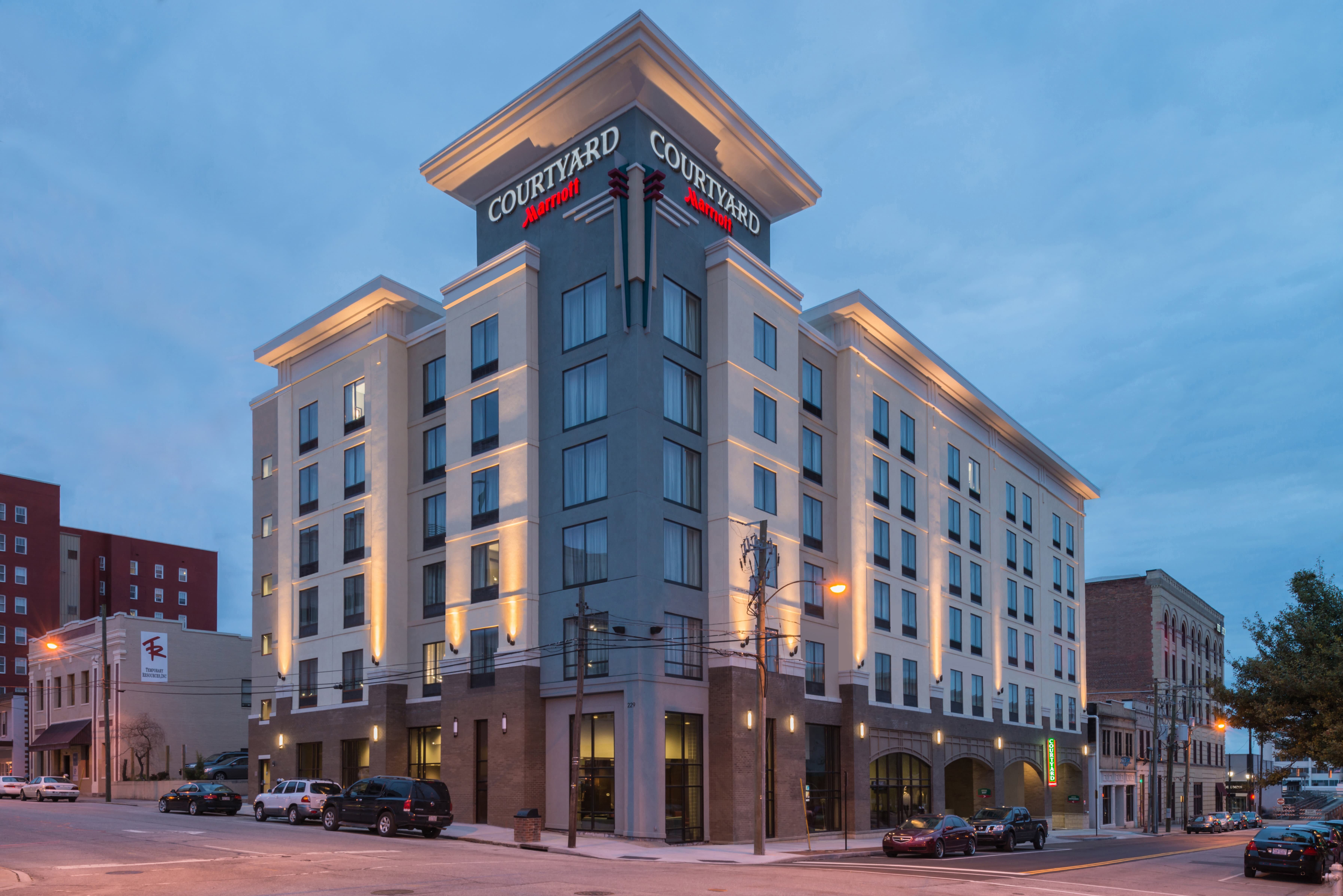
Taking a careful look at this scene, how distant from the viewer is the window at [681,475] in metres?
44.5

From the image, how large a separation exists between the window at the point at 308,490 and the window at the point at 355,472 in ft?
10.6

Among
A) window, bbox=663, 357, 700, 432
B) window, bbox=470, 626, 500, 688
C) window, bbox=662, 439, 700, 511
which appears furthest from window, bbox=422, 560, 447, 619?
window, bbox=663, 357, 700, 432

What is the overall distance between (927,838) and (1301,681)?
1344 centimetres

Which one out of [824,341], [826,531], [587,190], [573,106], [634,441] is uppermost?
[573,106]

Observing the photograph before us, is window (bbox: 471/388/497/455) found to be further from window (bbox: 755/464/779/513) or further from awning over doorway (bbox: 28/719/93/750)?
awning over doorway (bbox: 28/719/93/750)

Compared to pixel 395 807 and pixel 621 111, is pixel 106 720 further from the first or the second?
pixel 621 111

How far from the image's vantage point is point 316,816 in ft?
143

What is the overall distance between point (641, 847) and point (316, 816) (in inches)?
550

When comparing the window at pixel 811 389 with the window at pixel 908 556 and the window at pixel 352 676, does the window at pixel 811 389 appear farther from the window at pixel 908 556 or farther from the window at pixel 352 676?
the window at pixel 352 676

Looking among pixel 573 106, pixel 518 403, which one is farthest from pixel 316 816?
pixel 573 106

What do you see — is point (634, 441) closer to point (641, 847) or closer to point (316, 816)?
point (641, 847)

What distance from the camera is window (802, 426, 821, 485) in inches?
2080

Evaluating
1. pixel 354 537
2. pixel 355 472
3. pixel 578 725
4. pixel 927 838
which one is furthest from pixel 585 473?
pixel 927 838

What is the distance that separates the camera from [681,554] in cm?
4478
